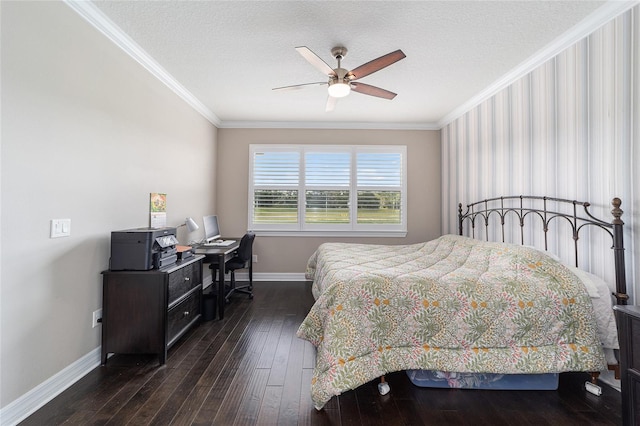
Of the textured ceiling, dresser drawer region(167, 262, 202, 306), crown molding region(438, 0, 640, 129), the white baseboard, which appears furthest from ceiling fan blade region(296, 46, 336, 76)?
the white baseboard

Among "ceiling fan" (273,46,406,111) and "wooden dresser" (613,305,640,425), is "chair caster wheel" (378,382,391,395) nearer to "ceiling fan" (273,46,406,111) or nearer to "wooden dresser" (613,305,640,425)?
"wooden dresser" (613,305,640,425)

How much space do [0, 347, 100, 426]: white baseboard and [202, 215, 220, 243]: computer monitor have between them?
1.84 meters

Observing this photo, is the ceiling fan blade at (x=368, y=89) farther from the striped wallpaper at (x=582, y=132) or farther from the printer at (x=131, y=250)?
the printer at (x=131, y=250)

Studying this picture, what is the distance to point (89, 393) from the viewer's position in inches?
71.1

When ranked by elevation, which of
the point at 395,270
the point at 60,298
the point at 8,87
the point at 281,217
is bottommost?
the point at 60,298

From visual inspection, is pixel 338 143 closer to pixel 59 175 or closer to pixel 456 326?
pixel 456 326

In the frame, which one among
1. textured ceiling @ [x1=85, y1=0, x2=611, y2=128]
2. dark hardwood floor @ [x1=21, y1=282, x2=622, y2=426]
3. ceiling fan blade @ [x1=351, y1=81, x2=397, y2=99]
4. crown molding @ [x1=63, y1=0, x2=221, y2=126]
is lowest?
dark hardwood floor @ [x1=21, y1=282, x2=622, y2=426]

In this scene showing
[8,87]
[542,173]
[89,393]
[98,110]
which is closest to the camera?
[8,87]

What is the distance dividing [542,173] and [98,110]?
3.98 m

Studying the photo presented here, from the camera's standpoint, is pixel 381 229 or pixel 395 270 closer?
pixel 395 270

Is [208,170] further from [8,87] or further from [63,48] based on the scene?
[8,87]

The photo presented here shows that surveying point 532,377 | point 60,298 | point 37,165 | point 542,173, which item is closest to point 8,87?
point 37,165

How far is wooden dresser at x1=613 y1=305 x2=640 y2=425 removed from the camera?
1333 millimetres

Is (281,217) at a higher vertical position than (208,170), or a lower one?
lower
